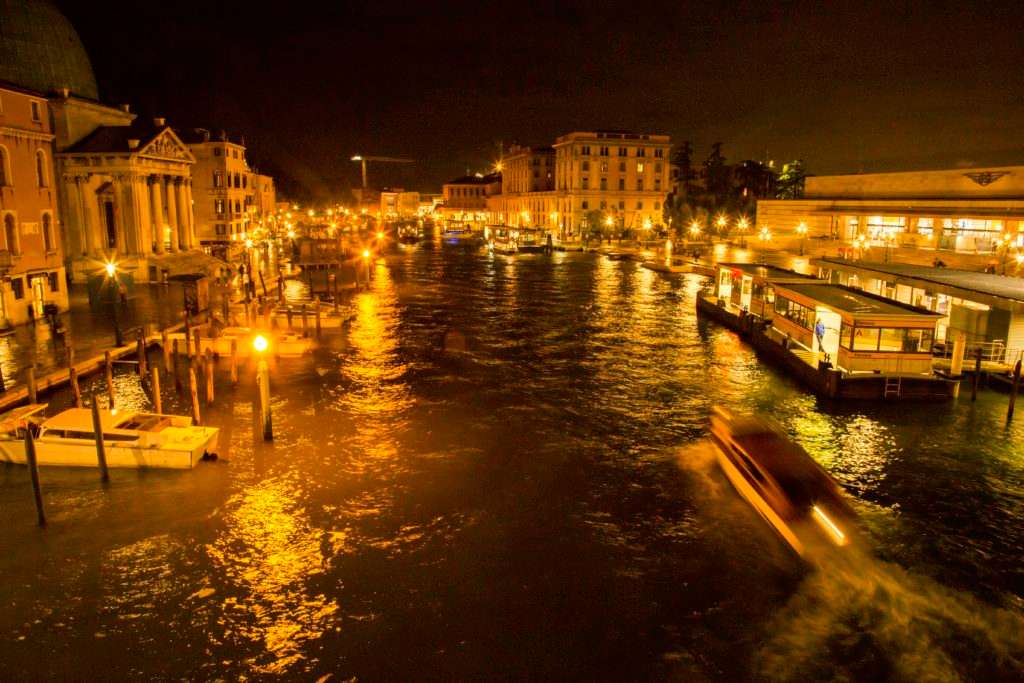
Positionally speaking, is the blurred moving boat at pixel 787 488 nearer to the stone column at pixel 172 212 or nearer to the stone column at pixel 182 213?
the stone column at pixel 172 212

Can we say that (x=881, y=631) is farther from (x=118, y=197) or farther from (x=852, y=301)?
(x=118, y=197)

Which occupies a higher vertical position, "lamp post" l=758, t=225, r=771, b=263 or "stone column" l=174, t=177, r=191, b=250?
"stone column" l=174, t=177, r=191, b=250

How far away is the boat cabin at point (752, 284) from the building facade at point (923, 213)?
662 inches

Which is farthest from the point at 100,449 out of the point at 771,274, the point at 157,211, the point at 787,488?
the point at 157,211

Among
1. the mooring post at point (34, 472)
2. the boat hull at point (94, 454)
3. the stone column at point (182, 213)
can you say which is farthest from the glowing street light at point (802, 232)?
the mooring post at point (34, 472)

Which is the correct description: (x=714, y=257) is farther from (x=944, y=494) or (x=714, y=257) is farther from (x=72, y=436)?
(x=72, y=436)

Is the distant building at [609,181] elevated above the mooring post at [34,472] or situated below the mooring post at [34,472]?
above

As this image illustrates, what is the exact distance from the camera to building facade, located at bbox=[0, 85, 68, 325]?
3581 cm

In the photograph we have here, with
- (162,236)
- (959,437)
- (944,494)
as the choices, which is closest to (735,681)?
(944,494)

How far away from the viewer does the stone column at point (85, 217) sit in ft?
170

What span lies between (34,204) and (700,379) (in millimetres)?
37697

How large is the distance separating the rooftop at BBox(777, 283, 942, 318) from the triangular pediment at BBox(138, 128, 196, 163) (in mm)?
47831

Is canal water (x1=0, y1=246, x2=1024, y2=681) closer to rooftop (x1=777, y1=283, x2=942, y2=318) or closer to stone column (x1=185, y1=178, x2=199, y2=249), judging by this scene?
rooftop (x1=777, y1=283, x2=942, y2=318)

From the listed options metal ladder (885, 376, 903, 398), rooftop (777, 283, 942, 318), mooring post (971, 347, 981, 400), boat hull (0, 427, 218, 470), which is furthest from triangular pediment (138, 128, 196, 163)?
mooring post (971, 347, 981, 400)
